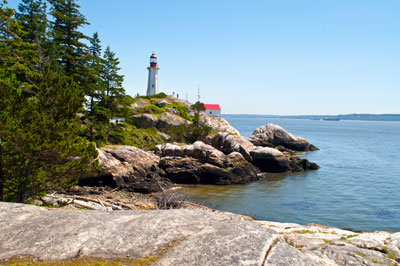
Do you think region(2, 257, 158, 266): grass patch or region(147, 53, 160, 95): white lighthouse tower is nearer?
region(2, 257, 158, 266): grass patch

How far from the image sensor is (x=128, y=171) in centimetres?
2923

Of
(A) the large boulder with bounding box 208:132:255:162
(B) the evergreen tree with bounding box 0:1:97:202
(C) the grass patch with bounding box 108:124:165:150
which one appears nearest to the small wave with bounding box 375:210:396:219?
(A) the large boulder with bounding box 208:132:255:162

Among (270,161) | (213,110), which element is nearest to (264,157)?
(270,161)

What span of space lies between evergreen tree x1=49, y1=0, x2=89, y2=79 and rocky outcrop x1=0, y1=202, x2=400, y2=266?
23.5m

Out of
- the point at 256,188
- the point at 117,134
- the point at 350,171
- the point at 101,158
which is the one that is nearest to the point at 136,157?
the point at 101,158

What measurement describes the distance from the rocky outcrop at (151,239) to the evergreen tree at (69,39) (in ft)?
77.1

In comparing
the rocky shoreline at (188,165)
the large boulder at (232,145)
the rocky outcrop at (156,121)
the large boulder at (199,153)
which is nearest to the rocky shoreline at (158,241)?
the rocky shoreline at (188,165)

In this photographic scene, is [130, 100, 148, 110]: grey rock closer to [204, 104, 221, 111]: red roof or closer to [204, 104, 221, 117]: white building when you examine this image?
[204, 104, 221, 117]: white building

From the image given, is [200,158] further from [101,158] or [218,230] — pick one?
[218,230]

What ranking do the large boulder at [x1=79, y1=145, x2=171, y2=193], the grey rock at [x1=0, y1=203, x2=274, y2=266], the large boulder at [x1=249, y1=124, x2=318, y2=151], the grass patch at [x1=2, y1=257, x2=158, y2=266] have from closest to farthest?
the grey rock at [x1=0, y1=203, x2=274, y2=266] → the grass patch at [x1=2, y1=257, x2=158, y2=266] → the large boulder at [x1=79, y1=145, x2=171, y2=193] → the large boulder at [x1=249, y1=124, x2=318, y2=151]

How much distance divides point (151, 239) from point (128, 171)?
2369cm

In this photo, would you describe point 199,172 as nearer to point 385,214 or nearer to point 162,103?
point 385,214

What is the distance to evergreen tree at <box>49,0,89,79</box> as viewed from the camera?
28266 mm

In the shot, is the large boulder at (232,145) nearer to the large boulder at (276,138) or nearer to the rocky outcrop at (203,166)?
the rocky outcrop at (203,166)
